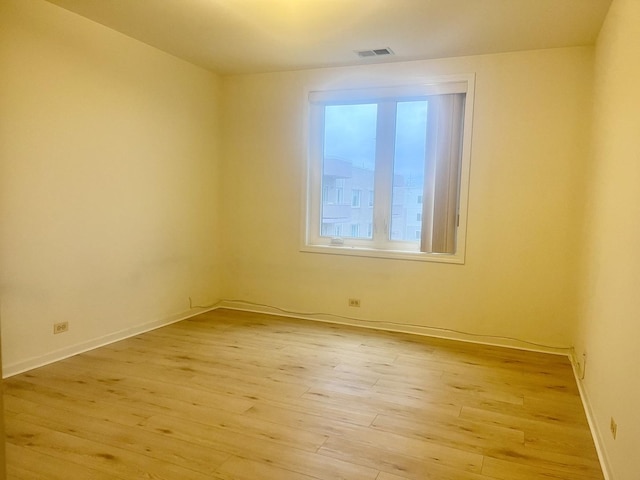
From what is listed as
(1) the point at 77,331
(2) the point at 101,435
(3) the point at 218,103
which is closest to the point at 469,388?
A: (2) the point at 101,435

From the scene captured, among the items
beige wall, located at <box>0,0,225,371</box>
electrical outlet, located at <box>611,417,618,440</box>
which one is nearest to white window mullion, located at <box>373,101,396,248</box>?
beige wall, located at <box>0,0,225,371</box>

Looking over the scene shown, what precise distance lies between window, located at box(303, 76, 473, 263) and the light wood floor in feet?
3.58

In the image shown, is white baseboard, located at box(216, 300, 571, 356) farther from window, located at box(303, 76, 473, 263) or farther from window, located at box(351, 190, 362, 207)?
window, located at box(351, 190, 362, 207)

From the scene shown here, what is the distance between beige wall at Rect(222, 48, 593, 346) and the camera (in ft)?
12.2

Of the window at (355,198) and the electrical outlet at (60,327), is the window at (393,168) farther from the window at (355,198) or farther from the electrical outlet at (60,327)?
the electrical outlet at (60,327)

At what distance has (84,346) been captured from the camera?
3547mm

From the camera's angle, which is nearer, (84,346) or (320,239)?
(84,346)

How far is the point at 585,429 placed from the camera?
8.22 feet

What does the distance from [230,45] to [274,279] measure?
2344 mm

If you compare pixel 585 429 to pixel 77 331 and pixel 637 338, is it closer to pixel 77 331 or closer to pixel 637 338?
pixel 637 338

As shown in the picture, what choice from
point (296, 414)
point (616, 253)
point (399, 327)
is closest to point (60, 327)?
point (296, 414)

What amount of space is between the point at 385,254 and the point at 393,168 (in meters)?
0.83

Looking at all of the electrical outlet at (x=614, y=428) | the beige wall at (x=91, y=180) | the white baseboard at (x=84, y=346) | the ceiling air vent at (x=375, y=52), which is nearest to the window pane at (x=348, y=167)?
the ceiling air vent at (x=375, y=52)

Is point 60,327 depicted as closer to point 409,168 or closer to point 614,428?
point 409,168
